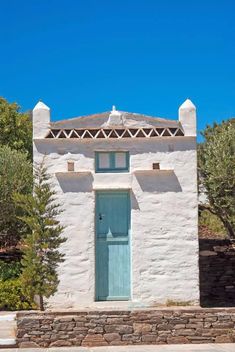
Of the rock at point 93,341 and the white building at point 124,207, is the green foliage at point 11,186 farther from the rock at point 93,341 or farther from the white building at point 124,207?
the rock at point 93,341

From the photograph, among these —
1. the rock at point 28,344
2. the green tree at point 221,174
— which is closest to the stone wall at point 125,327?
the rock at point 28,344

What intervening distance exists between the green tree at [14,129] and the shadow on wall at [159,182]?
8.45 m

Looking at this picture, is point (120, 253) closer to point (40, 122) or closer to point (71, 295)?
point (71, 295)

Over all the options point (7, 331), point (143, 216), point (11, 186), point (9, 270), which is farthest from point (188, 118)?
point (7, 331)

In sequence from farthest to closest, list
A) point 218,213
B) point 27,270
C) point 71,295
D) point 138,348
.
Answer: point 218,213, point 71,295, point 27,270, point 138,348

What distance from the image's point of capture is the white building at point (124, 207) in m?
13.3

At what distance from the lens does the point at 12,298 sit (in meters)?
13.8

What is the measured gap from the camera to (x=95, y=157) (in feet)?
45.2

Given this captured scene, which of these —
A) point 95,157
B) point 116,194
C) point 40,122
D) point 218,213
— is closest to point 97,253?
point 116,194

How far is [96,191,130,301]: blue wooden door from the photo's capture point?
13.5 metres

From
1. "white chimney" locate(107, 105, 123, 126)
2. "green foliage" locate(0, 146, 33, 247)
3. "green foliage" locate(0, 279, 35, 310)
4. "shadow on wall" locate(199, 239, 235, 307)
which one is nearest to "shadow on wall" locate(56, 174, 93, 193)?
"white chimney" locate(107, 105, 123, 126)

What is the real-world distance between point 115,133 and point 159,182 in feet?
5.34

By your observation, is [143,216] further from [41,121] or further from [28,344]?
[28,344]

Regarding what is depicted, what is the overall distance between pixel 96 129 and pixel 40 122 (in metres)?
1.40
